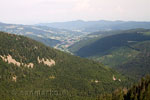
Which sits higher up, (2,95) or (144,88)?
(144,88)

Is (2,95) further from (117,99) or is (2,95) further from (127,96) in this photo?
(127,96)

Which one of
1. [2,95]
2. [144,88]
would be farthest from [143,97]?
[2,95]

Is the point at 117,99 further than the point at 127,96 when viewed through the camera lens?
No

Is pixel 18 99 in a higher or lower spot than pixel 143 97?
lower

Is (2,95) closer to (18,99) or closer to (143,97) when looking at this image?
(18,99)

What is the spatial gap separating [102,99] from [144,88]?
5353cm

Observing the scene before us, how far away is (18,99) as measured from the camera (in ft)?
636

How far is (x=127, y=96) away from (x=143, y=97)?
74.5ft

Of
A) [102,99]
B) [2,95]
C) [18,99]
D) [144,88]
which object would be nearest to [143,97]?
[144,88]

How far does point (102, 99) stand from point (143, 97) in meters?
44.4

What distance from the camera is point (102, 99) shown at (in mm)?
184125

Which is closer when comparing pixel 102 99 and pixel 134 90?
pixel 102 99

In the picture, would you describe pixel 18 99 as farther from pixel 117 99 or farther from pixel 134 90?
pixel 134 90

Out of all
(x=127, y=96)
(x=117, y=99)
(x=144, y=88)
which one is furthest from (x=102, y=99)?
(x=144, y=88)
